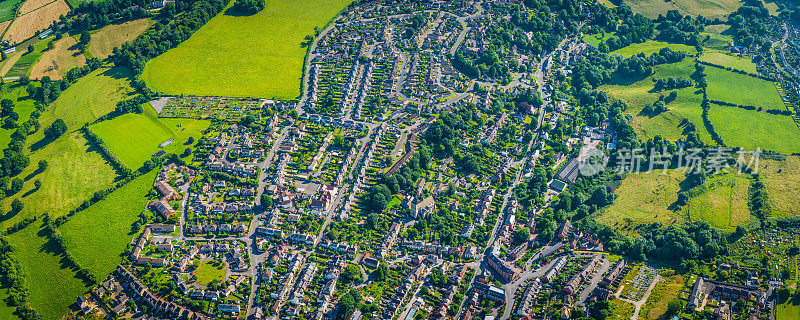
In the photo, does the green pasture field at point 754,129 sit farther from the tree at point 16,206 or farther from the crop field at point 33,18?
the crop field at point 33,18

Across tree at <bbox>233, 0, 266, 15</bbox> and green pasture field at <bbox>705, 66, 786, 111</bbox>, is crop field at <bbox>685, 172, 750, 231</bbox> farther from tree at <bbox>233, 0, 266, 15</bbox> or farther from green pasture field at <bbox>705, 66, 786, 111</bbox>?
tree at <bbox>233, 0, 266, 15</bbox>

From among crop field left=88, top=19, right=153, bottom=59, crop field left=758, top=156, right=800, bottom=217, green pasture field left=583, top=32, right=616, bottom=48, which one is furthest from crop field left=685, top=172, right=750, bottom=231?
crop field left=88, top=19, right=153, bottom=59

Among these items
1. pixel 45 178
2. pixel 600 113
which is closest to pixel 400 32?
pixel 600 113

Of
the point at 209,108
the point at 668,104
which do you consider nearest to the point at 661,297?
the point at 668,104

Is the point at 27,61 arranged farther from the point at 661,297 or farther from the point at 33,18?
the point at 661,297

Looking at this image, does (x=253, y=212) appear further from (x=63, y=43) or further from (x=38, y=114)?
(x=63, y=43)
